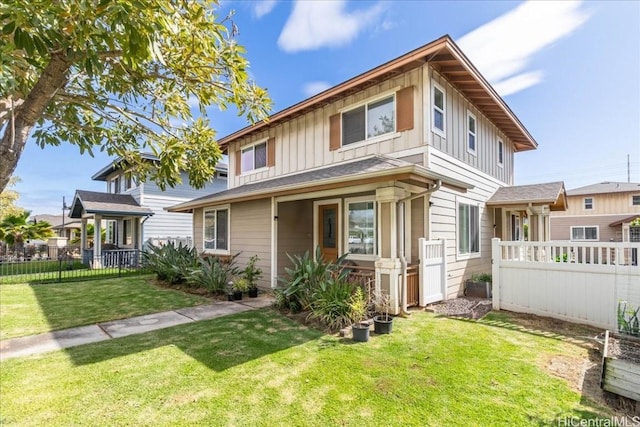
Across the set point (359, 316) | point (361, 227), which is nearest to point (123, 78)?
point (359, 316)

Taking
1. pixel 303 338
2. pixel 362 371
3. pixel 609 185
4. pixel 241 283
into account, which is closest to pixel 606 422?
pixel 362 371

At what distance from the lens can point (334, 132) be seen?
8.65m

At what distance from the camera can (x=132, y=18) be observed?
2459 millimetres

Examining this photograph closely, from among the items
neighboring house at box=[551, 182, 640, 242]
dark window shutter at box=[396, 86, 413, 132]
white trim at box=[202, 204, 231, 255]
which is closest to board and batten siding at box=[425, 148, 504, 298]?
dark window shutter at box=[396, 86, 413, 132]

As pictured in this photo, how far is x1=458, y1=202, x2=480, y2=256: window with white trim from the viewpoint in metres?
8.17

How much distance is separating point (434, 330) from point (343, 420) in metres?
2.99

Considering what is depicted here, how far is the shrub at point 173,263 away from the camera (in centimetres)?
963

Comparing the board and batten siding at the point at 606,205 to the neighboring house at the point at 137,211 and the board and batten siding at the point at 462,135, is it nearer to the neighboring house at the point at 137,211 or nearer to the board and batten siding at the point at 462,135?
the board and batten siding at the point at 462,135

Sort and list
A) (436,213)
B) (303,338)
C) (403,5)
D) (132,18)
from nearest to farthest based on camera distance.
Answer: (132,18)
(303,338)
(436,213)
(403,5)

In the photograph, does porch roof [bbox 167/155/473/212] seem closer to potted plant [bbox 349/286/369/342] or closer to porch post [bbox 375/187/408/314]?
porch post [bbox 375/187/408/314]

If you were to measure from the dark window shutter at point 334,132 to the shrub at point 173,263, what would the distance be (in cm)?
564

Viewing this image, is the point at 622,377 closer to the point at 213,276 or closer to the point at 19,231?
the point at 213,276

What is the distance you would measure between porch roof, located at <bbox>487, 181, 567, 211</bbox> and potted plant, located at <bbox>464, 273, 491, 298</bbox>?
261cm

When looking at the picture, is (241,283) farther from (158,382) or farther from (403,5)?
(403,5)
